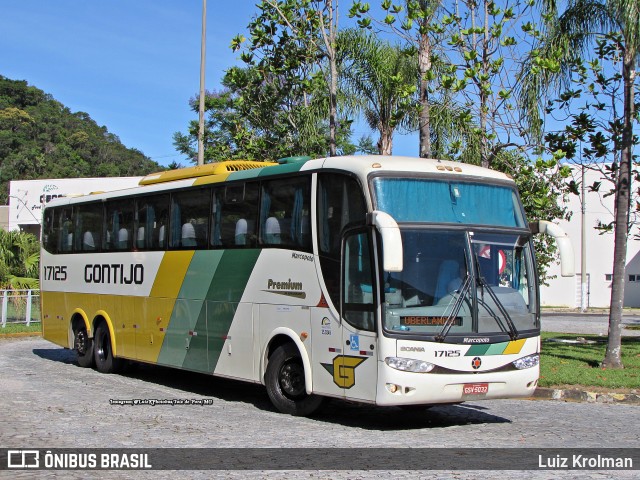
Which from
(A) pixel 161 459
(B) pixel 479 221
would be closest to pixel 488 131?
(B) pixel 479 221

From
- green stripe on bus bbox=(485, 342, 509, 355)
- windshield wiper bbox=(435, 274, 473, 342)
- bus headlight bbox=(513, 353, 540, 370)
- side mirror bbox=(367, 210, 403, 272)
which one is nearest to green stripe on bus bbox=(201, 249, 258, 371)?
side mirror bbox=(367, 210, 403, 272)

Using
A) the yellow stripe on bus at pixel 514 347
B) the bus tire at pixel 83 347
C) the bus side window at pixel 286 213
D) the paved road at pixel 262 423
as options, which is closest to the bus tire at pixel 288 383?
the paved road at pixel 262 423

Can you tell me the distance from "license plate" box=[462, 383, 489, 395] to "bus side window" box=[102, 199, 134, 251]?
26.0 ft

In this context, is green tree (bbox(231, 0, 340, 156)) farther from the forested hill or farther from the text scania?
the forested hill

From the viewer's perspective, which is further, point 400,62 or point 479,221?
point 400,62

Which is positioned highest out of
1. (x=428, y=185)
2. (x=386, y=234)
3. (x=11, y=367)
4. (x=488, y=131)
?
(x=488, y=131)

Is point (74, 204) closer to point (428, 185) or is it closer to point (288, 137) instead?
point (288, 137)

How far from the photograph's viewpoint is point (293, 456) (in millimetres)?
8562

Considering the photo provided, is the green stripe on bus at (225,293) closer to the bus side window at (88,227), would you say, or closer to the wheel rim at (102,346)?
the wheel rim at (102,346)

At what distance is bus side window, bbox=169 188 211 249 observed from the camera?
1382cm

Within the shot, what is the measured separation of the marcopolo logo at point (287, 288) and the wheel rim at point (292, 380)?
0.96 meters

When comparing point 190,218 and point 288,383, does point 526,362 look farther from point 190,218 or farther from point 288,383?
point 190,218

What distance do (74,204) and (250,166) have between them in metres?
5.74

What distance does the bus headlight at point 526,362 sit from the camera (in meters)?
10.7
